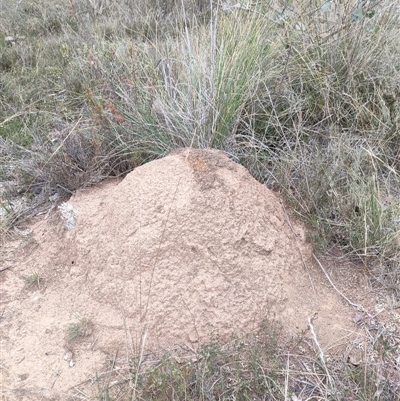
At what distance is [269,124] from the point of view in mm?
Result: 2850

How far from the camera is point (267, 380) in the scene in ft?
5.59

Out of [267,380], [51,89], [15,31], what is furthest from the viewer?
[15,31]

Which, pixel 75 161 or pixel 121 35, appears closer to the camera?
pixel 75 161

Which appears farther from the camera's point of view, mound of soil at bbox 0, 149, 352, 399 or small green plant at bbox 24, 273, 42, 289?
small green plant at bbox 24, 273, 42, 289

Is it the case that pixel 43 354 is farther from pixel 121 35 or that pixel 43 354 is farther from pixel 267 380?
pixel 121 35

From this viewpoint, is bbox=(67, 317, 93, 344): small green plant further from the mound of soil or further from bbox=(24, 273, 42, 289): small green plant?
bbox=(24, 273, 42, 289): small green plant

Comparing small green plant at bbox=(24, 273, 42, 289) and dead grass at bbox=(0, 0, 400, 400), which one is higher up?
dead grass at bbox=(0, 0, 400, 400)

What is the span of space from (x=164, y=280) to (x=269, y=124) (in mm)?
1288

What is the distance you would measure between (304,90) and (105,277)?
1.73 meters

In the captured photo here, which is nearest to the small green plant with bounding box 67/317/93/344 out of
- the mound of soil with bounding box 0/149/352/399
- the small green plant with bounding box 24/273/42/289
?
the mound of soil with bounding box 0/149/352/399

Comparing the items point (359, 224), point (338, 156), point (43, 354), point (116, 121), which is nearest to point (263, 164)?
point (338, 156)

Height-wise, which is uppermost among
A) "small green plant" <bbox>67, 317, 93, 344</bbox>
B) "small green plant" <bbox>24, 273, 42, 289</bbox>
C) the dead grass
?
the dead grass

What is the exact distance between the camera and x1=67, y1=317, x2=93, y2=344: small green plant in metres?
1.95

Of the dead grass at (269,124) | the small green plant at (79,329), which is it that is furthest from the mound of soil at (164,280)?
the dead grass at (269,124)
